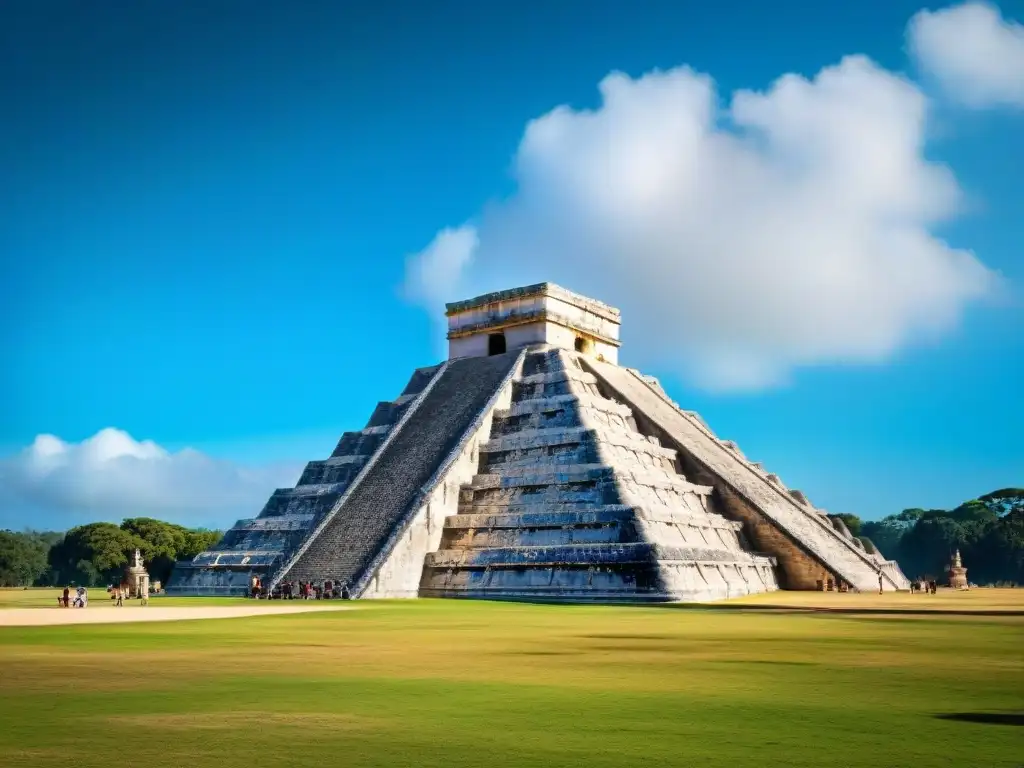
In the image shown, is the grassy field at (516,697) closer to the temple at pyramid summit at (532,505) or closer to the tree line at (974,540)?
the temple at pyramid summit at (532,505)

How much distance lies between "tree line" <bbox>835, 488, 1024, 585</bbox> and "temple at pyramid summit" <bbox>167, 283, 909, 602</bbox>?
35076 mm

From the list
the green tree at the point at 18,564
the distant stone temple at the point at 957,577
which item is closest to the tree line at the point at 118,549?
the green tree at the point at 18,564

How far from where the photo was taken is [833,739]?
6.39 m

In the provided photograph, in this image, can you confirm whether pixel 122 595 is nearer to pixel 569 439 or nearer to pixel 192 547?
pixel 569 439

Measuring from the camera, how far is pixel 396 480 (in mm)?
30953

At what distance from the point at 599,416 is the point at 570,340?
706cm

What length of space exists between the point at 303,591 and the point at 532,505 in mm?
6727

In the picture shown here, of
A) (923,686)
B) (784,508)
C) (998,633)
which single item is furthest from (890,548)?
(923,686)

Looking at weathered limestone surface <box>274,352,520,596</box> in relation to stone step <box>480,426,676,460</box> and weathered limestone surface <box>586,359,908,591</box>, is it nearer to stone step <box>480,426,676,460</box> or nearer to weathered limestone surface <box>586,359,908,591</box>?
stone step <box>480,426,676,460</box>

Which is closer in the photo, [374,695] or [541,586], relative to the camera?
[374,695]

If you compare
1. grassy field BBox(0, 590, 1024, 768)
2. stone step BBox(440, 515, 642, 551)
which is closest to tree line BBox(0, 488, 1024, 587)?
stone step BBox(440, 515, 642, 551)

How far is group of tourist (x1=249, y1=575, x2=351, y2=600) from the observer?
2675 cm

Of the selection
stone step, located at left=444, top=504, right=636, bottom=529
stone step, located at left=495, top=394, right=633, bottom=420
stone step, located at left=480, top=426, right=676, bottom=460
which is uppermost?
stone step, located at left=495, top=394, right=633, bottom=420

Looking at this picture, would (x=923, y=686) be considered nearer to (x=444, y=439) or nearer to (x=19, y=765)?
(x=19, y=765)
